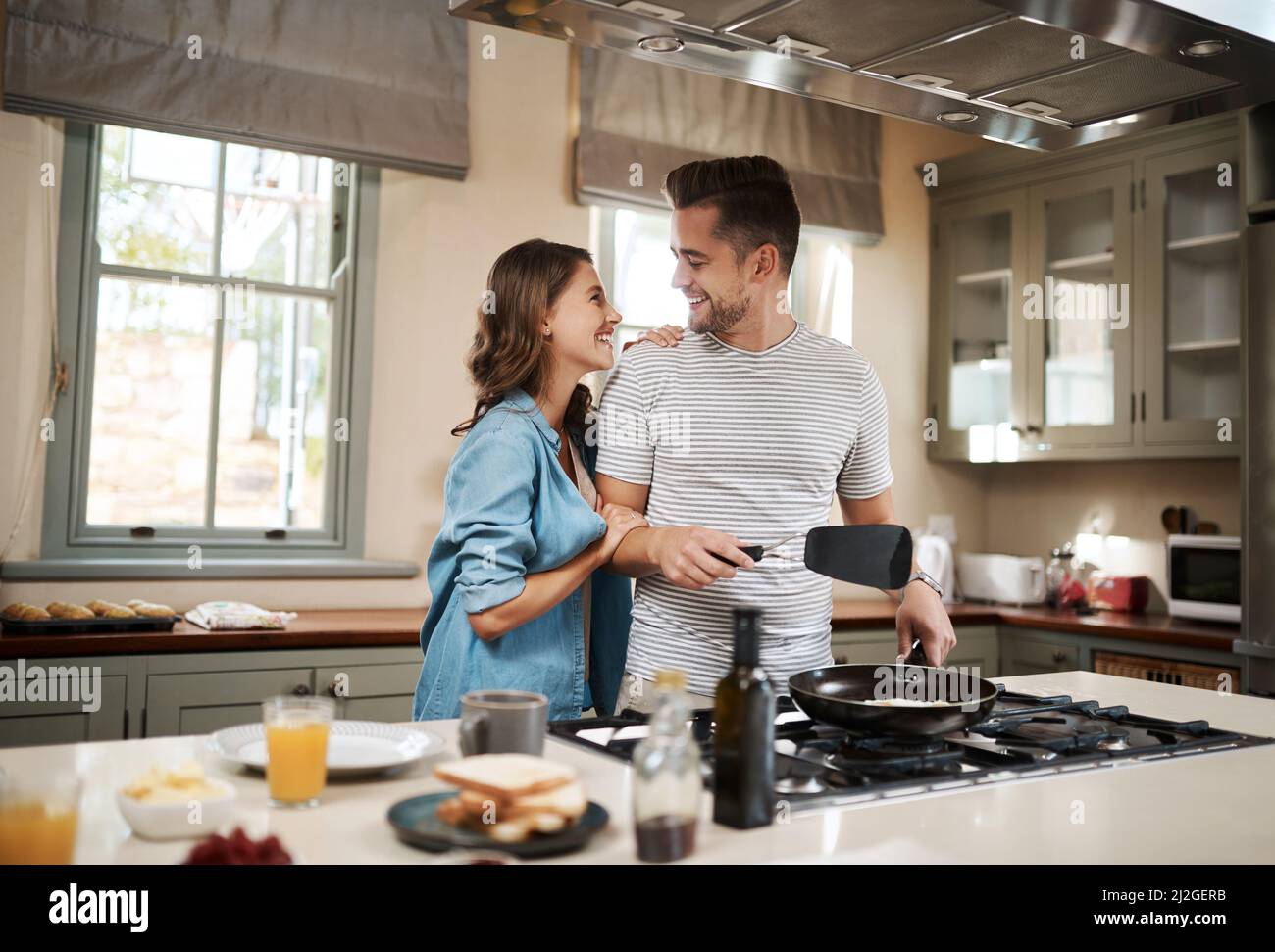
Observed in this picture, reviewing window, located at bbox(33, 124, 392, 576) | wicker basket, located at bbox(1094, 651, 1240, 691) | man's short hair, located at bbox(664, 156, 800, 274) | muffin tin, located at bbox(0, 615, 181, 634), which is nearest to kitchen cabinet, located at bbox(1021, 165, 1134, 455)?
wicker basket, located at bbox(1094, 651, 1240, 691)

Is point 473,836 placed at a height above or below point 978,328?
below

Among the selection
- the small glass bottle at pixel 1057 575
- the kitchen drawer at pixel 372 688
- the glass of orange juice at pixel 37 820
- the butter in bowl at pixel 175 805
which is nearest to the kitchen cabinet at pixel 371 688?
the kitchen drawer at pixel 372 688

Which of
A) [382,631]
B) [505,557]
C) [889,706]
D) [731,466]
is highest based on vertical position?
[731,466]

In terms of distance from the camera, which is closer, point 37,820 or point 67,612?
point 37,820

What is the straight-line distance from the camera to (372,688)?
279 centimetres

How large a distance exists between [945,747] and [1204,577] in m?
2.55

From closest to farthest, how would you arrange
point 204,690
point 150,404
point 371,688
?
1. point 204,690
2. point 371,688
3. point 150,404

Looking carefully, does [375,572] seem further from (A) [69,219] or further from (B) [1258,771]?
(B) [1258,771]

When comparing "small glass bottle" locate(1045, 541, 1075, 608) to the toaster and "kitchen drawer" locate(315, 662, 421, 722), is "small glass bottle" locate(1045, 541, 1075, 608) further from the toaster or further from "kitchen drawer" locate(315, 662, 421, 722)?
"kitchen drawer" locate(315, 662, 421, 722)

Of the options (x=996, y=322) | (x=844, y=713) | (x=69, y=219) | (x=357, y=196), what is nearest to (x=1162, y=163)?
(x=996, y=322)

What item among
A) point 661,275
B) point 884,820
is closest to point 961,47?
point 884,820

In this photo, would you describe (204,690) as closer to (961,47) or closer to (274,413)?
(274,413)

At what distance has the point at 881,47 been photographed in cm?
150
